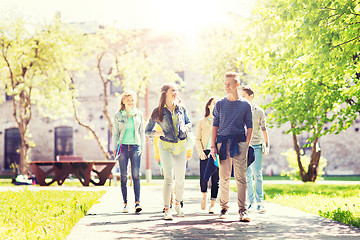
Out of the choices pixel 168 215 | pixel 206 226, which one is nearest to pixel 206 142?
pixel 168 215

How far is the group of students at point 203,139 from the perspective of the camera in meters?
6.51

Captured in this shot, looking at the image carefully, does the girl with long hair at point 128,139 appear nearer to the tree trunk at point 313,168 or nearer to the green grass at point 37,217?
the green grass at point 37,217

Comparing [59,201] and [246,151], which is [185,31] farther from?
[246,151]

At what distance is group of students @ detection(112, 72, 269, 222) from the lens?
21.4 feet

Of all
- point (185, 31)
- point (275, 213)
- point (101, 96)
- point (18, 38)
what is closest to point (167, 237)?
point (275, 213)

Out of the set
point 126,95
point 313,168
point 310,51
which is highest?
point 310,51

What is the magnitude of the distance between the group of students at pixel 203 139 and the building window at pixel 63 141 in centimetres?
2417

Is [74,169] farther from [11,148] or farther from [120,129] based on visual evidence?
[11,148]

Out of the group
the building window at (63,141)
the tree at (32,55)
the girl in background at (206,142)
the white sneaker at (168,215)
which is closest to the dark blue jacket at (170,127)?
the girl in background at (206,142)

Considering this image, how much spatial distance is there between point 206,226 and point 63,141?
2658 cm

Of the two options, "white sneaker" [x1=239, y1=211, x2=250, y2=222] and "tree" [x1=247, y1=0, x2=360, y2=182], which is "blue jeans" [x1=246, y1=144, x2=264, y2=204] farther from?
"tree" [x1=247, y1=0, x2=360, y2=182]

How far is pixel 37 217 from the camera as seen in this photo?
6.84 meters

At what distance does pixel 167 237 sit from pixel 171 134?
1.94 metres

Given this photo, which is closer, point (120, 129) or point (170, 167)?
point (170, 167)
